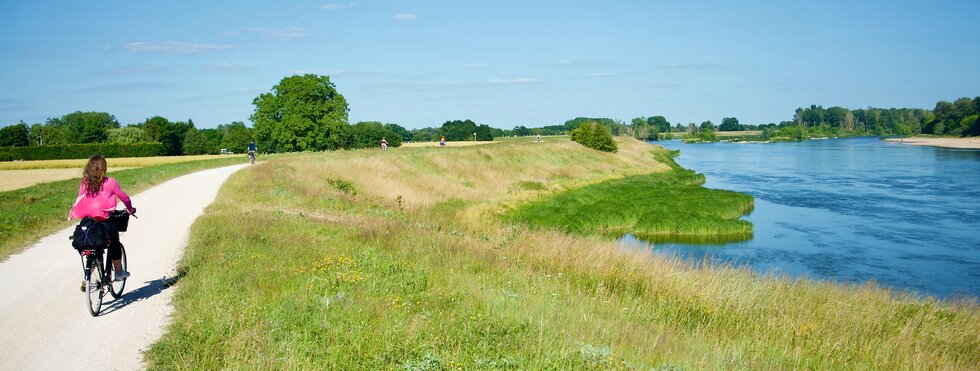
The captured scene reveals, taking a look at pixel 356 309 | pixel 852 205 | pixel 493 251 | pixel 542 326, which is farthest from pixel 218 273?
pixel 852 205

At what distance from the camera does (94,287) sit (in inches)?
314

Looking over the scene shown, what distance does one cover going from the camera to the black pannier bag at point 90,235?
8.21 m

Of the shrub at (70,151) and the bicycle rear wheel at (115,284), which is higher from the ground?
the shrub at (70,151)

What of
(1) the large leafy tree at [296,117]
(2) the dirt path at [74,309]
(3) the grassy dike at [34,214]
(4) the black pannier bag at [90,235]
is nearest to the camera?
(2) the dirt path at [74,309]

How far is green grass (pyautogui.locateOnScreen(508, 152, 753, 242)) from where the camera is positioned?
1147 inches

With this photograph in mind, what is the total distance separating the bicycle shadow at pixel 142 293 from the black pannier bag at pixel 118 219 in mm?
971

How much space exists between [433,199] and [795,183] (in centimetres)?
3348

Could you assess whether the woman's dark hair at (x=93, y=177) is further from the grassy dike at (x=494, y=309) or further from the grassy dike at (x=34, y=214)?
the grassy dike at (x=34, y=214)

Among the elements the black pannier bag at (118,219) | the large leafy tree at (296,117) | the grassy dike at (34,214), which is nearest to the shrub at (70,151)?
the large leafy tree at (296,117)

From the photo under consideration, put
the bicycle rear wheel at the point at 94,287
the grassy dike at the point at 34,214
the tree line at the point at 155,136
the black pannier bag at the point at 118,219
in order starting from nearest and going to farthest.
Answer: the bicycle rear wheel at the point at 94,287 < the black pannier bag at the point at 118,219 < the grassy dike at the point at 34,214 < the tree line at the point at 155,136

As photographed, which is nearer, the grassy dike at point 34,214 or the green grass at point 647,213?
the grassy dike at point 34,214

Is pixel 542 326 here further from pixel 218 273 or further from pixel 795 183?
pixel 795 183

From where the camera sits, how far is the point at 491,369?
259 inches

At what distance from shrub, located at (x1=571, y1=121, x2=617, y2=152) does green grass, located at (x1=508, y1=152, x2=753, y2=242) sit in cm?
2863
